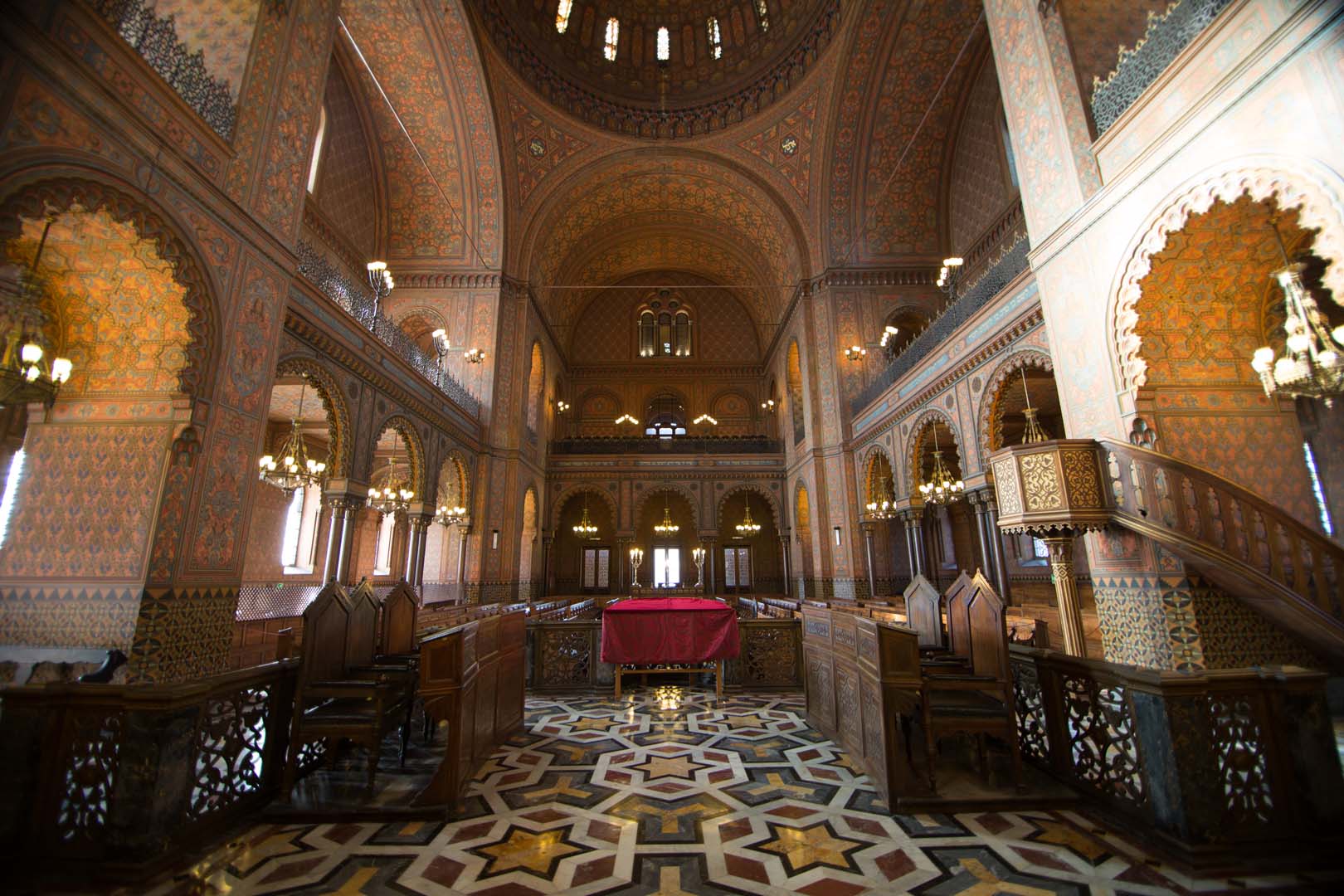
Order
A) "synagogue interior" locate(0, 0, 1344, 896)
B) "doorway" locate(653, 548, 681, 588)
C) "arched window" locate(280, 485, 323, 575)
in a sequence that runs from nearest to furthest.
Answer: "synagogue interior" locate(0, 0, 1344, 896) → "arched window" locate(280, 485, 323, 575) → "doorway" locate(653, 548, 681, 588)

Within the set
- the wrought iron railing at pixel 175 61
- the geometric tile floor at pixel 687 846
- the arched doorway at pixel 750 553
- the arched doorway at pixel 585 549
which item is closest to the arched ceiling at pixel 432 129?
the wrought iron railing at pixel 175 61

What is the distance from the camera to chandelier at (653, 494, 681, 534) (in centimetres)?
1591

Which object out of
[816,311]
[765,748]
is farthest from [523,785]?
[816,311]

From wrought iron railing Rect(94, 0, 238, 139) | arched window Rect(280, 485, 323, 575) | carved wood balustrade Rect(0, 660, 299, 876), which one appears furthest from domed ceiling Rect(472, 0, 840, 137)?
carved wood balustrade Rect(0, 660, 299, 876)

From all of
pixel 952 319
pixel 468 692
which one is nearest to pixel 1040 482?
pixel 468 692

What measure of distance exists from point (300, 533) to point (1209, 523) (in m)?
15.1

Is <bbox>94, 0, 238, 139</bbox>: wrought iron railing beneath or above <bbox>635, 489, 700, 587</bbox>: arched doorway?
above

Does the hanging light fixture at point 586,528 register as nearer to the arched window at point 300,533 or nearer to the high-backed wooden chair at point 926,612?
the arched window at point 300,533

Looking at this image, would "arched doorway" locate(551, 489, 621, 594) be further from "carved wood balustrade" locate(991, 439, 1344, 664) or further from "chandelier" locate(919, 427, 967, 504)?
"carved wood balustrade" locate(991, 439, 1344, 664)

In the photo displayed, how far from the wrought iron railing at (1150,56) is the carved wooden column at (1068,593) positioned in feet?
11.8

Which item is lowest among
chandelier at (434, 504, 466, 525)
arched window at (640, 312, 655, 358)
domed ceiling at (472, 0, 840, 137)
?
chandelier at (434, 504, 466, 525)

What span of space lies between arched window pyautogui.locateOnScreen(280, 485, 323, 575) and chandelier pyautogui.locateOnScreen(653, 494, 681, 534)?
27.4 feet

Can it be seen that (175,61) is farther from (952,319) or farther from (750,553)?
(750,553)

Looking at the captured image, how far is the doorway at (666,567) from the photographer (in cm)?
1847
